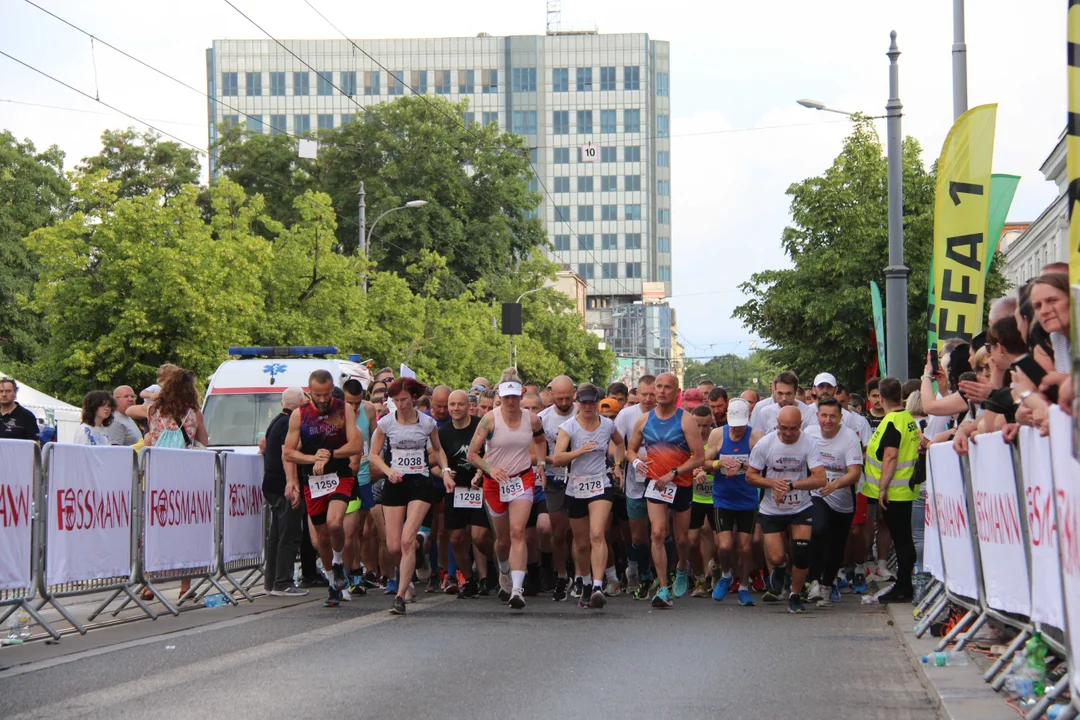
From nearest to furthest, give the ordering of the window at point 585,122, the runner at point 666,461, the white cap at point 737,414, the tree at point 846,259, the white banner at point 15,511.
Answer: the white banner at point 15,511, the runner at point 666,461, the white cap at point 737,414, the tree at point 846,259, the window at point 585,122

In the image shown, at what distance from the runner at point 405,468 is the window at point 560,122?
131427mm

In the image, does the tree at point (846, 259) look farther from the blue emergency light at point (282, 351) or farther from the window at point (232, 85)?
the window at point (232, 85)

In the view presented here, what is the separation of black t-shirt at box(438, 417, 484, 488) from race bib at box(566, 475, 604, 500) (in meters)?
0.98

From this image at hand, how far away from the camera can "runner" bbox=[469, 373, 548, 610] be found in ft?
41.4

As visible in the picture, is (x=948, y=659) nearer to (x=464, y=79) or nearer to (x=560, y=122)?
(x=464, y=79)

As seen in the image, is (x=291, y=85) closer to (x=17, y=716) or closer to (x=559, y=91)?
(x=559, y=91)

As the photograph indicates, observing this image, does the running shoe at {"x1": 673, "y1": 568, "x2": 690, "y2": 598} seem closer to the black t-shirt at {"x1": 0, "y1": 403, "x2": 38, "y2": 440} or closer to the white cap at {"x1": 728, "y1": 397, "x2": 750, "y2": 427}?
the white cap at {"x1": 728, "y1": 397, "x2": 750, "y2": 427}

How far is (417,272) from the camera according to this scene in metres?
55.8

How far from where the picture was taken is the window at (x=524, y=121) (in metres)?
142

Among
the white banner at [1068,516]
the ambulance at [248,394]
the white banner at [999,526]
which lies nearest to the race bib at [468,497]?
the white banner at [999,526]

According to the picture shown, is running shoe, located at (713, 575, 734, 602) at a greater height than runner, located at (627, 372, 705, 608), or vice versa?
runner, located at (627, 372, 705, 608)

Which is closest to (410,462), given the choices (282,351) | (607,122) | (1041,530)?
(1041,530)

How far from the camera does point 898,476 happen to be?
41.4ft

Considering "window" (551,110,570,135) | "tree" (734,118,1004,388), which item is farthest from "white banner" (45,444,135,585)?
"window" (551,110,570,135)
